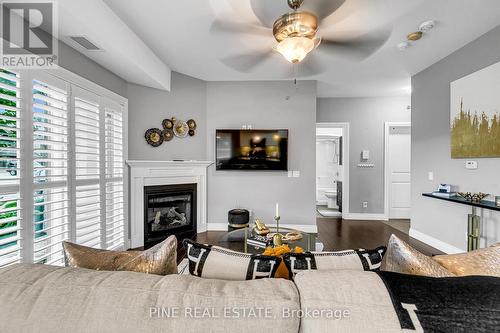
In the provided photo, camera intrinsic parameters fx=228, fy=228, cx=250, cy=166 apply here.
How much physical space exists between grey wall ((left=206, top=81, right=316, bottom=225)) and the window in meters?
1.55

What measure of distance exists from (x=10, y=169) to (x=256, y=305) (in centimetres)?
216

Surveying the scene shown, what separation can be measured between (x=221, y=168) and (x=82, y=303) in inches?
135

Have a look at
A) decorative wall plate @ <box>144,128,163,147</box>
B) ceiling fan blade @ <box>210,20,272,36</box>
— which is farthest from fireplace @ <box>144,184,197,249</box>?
ceiling fan blade @ <box>210,20,272,36</box>

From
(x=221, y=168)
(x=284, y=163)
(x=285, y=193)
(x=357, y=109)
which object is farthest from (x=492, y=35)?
(x=221, y=168)

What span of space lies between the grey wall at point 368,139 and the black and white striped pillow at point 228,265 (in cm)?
483

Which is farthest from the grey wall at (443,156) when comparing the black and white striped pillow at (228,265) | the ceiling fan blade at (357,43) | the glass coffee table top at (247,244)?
the black and white striped pillow at (228,265)

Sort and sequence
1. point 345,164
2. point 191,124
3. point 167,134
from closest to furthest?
1. point 167,134
2. point 191,124
3. point 345,164

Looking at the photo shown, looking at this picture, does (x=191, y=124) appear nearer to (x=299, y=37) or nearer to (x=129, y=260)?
(x=299, y=37)

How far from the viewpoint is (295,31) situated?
1956mm

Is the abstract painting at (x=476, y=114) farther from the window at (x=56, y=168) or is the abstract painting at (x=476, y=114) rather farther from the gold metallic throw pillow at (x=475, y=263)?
the window at (x=56, y=168)

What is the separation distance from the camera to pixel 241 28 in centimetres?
243

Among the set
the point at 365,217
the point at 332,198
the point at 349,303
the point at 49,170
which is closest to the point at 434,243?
the point at 365,217

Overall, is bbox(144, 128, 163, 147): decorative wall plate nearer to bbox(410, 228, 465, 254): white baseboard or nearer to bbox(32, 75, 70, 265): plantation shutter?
bbox(32, 75, 70, 265): plantation shutter

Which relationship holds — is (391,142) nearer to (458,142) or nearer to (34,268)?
(458,142)
